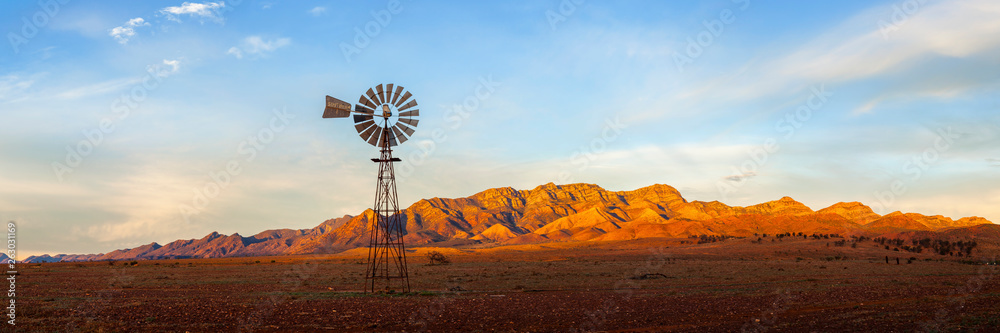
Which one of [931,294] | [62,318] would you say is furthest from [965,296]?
[62,318]

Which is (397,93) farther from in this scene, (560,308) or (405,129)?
(560,308)

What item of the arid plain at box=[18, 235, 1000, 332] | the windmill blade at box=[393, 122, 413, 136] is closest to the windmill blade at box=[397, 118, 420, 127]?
the windmill blade at box=[393, 122, 413, 136]

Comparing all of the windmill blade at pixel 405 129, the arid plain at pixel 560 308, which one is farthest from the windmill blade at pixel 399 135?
the arid plain at pixel 560 308

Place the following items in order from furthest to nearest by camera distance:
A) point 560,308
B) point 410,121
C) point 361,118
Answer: point 410,121, point 361,118, point 560,308

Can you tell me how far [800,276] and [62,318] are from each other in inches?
1428

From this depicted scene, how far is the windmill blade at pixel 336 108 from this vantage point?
997 inches

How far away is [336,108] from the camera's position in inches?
1001

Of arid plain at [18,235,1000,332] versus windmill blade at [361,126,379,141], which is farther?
windmill blade at [361,126,379,141]

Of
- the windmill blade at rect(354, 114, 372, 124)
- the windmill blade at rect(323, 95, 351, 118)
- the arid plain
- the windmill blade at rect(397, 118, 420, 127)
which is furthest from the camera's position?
the windmill blade at rect(397, 118, 420, 127)

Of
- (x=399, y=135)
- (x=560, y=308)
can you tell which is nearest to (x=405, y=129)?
(x=399, y=135)

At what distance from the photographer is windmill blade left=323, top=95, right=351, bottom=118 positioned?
25312 mm

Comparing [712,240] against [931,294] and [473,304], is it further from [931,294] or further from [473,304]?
[473,304]

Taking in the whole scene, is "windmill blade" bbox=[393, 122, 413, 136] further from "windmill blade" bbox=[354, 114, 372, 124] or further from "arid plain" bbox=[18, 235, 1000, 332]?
"arid plain" bbox=[18, 235, 1000, 332]

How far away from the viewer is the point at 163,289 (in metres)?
31.1
